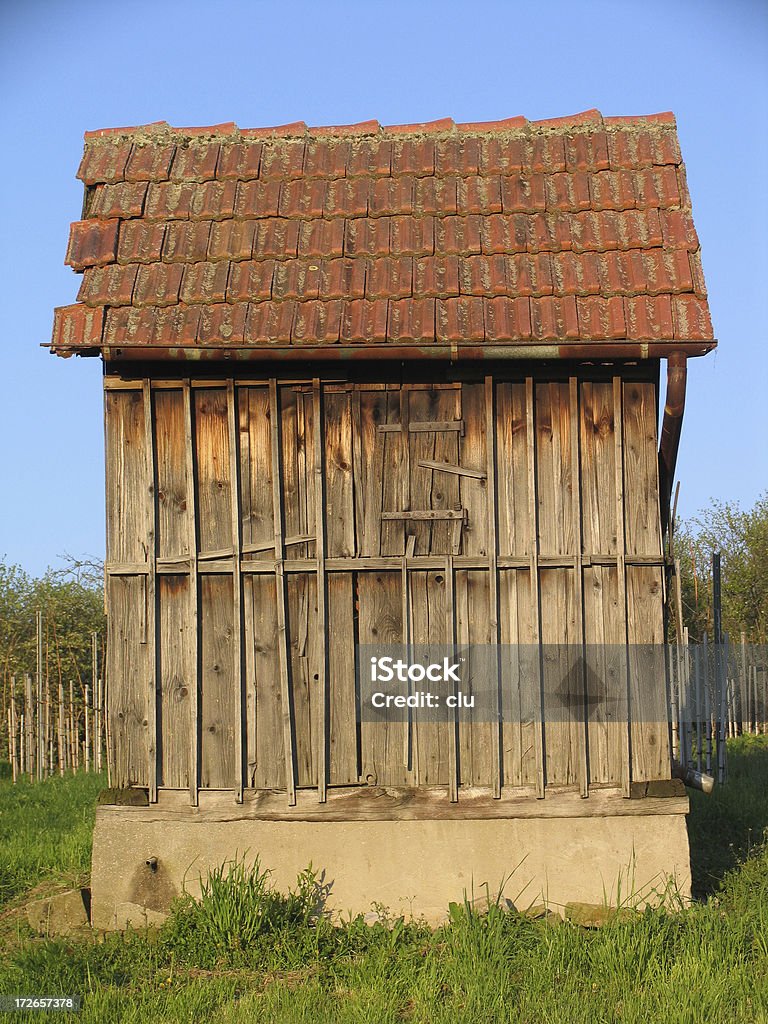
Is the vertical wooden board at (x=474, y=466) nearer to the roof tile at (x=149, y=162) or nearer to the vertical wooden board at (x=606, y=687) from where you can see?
the vertical wooden board at (x=606, y=687)

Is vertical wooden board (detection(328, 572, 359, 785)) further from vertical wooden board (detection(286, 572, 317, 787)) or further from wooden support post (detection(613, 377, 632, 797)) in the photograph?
wooden support post (detection(613, 377, 632, 797))

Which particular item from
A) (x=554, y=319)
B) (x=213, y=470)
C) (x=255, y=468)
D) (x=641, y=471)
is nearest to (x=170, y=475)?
(x=213, y=470)

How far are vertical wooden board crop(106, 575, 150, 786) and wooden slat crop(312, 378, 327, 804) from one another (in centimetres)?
129

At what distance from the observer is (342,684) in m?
7.90

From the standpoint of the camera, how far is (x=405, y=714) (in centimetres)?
788

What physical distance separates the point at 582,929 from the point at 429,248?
515 cm

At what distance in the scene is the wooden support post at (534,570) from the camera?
780cm

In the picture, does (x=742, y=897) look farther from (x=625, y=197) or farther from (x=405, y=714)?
(x=625, y=197)

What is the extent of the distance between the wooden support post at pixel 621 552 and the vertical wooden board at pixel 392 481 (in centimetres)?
160

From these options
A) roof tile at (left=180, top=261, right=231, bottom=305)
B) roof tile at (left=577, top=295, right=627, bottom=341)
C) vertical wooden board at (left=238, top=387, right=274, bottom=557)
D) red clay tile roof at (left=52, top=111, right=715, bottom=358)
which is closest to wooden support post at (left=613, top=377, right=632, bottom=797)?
roof tile at (left=577, top=295, right=627, bottom=341)

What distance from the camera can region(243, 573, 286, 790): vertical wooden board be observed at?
7.85m

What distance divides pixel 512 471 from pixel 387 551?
Answer: 3.69 ft

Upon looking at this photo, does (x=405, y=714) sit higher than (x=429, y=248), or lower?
lower

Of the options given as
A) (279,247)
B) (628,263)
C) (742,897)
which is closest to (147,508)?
(279,247)
